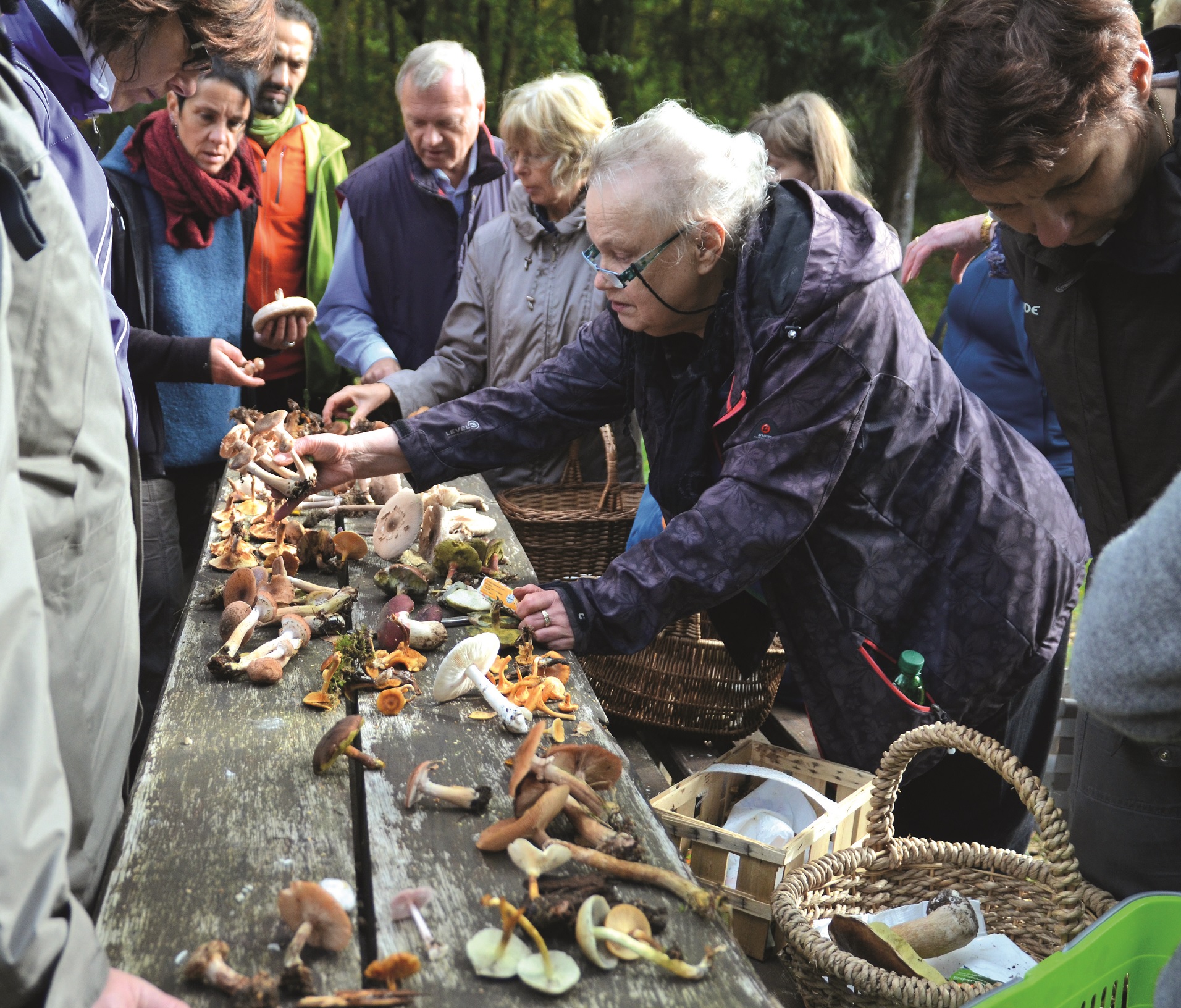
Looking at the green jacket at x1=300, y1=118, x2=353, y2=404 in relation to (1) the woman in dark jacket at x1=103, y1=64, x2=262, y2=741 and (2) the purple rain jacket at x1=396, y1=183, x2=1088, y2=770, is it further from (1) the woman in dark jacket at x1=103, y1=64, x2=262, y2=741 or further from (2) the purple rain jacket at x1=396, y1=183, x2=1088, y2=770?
(2) the purple rain jacket at x1=396, y1=183, x2=1088, y2=770

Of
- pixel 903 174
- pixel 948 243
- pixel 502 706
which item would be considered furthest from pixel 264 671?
pixel 903 174

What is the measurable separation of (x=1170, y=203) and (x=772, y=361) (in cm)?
82

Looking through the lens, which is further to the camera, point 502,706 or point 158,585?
point 158,585

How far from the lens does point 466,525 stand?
9.23ft

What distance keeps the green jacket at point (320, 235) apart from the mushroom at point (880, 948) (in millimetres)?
3472

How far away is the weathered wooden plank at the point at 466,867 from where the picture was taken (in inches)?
46.5

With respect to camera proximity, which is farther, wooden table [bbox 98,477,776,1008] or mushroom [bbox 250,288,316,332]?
mushroom [bbox 250,288,316,332]

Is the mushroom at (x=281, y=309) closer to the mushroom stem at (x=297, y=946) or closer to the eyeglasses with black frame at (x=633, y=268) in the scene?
the eyeglasses with black frame at (x=633, y=268)

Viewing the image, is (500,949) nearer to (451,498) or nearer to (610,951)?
(610,951)

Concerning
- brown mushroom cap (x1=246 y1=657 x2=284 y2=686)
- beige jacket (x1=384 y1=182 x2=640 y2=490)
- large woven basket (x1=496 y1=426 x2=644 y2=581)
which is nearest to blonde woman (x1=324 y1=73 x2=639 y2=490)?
beige jacket (x1=384 y1=182 x2=640 y2=490)

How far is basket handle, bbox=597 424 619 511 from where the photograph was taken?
3.80 m

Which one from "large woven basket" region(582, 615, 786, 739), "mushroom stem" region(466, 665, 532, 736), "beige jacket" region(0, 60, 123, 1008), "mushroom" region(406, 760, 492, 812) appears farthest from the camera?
"large woven basket" region(582, 615, 786, 739)

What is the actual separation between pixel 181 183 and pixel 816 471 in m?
2.74

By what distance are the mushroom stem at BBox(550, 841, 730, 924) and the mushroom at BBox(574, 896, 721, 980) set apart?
84mm
